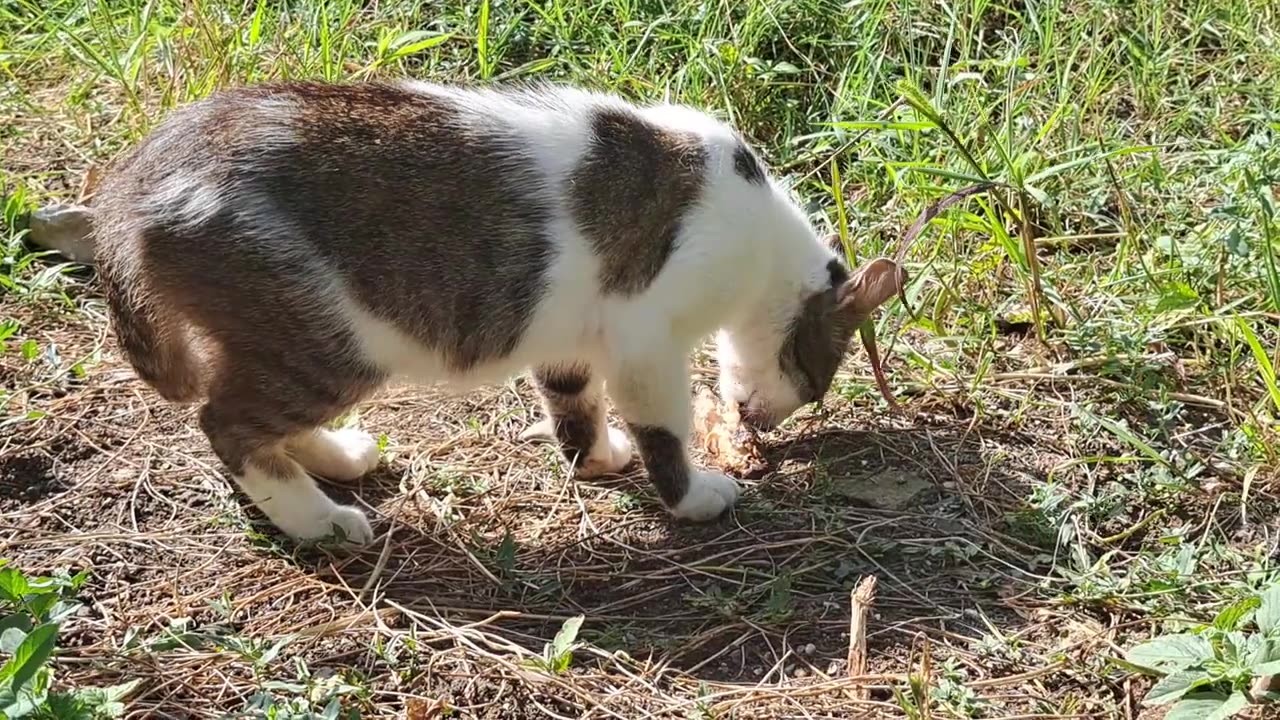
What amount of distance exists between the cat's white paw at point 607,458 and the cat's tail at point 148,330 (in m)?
1.10

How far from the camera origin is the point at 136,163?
3248 millimetres

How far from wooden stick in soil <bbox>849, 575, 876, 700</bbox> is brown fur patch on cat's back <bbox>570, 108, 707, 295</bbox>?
37.6 inches

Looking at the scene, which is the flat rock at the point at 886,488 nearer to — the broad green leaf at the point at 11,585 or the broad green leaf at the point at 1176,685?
the broad green leaf at the point at 1176,685

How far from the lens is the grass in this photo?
3.09 meters

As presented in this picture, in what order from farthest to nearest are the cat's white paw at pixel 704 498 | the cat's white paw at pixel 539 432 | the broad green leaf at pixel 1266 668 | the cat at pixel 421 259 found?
the cat's white paw at pixel 539 432 → the cat's white paw at pixel 704 498 → the cat at pixel 421 259 → the broad green leaf at pixel 1266 668

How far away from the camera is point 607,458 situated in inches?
152

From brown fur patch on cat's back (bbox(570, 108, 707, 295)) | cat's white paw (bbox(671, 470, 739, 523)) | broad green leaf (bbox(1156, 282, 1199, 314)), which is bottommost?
cat's white paw (bbox(671, 470, 739, 523))

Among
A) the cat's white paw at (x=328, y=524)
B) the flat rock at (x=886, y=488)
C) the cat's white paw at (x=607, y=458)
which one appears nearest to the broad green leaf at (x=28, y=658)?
the cat's white paw at (x=328, y=524)

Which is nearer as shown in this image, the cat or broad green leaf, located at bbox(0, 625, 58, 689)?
broad green leaf, located at bbox(0, 625, 58, 689)

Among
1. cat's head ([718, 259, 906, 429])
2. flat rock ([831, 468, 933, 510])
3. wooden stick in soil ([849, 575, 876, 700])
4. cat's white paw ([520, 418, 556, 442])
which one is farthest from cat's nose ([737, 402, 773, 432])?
wooden stick in soil ([849, 575, 876, 700])

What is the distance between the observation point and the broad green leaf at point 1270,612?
8.87 ft

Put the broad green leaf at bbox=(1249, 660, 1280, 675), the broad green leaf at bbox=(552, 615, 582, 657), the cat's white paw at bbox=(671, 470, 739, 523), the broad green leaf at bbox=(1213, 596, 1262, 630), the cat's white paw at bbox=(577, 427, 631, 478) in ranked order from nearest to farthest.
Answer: the broad green leaf at bbox=(1249, 660, 1280, 675) < the broad green leaf at bbox=(1213, 596, 1262, 630) < the broad green leaf at bbox=(552, 615, 582, 657) < the cat's white paw at bbox=(671, 470, 739, 523) < the cat's white paw at bbox=(577, 427, 631, 478)

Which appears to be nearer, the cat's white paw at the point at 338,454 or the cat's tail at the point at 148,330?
the cat's tail at the point at 148,330

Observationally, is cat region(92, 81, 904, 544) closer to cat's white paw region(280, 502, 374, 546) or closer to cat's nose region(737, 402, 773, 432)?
cat's white paw region(280, 502, 374, 546)
